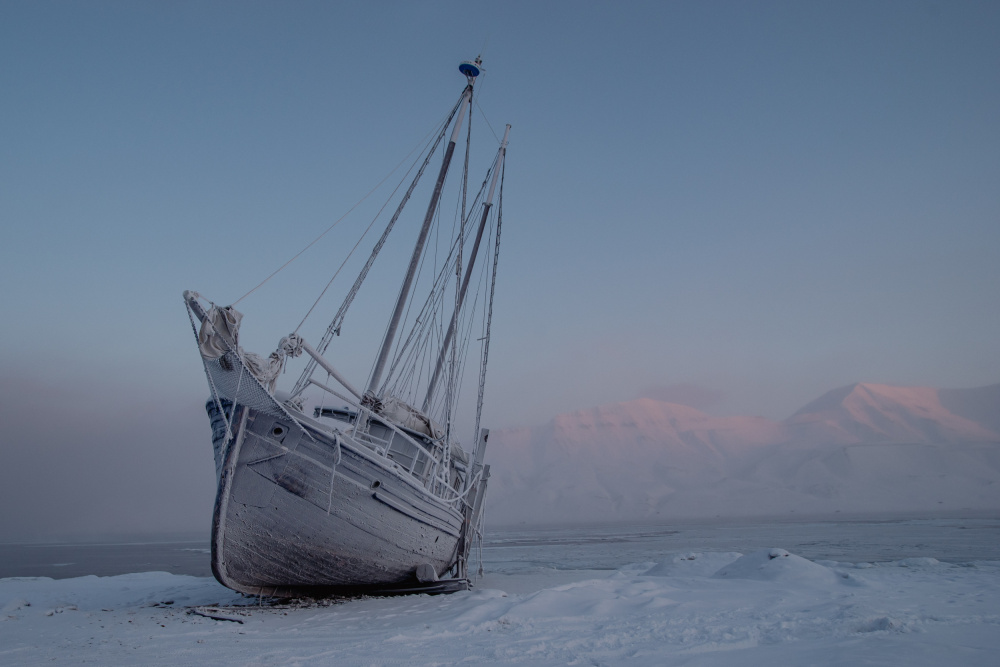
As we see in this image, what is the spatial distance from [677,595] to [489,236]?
19.0 metres

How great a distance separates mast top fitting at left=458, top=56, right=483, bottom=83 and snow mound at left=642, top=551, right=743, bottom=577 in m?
17.2

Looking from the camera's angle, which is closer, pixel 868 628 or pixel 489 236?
pixel 868 628

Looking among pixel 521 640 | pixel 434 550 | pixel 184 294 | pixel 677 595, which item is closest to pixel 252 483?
pixel 184 294

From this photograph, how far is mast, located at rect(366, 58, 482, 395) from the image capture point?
1761 centimetres

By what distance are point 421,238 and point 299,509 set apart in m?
10.2

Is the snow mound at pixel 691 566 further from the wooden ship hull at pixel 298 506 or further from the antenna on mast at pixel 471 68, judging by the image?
the antenna on mast at pixel 471 68

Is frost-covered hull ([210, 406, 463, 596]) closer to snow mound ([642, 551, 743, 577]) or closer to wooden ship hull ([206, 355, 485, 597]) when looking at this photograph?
wooden ship hull ([206, 355, 485, 597])

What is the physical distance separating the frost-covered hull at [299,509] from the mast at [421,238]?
461 cm

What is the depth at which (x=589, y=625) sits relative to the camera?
8.02 m

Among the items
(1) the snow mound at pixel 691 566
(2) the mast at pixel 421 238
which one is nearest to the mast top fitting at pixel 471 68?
A: (2) the mast at pixel 421 238

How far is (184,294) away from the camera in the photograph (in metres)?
9.86

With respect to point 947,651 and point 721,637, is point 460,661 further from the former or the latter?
point 947,651

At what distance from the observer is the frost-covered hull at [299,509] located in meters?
11.0

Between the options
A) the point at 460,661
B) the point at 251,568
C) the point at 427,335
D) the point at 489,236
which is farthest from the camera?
the point at 489,236
